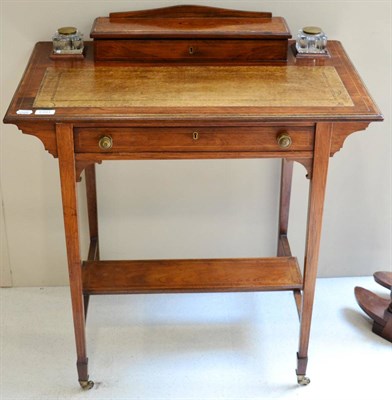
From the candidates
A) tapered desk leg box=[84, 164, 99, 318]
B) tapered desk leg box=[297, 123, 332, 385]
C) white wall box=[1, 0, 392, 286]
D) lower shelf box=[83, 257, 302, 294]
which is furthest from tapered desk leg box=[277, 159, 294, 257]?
tapered desk leg box=[84, 164, 99, 318]

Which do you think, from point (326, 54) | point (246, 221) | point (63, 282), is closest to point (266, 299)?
point (246, 221)

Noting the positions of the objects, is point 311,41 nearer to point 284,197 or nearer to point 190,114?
point 190,114

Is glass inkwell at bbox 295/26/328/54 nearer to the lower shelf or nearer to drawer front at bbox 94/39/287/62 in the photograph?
drawer front at bbox 94/39/287/62

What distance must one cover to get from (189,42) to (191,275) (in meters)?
0.81

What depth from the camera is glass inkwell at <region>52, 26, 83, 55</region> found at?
2527mm

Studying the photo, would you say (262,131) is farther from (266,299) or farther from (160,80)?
(266,299)

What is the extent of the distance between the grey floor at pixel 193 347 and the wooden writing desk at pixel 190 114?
0.32 meters

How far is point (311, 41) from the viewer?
254 centimetres

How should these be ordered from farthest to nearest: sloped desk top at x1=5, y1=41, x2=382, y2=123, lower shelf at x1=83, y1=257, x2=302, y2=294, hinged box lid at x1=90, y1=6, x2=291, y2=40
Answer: lower shelf at x1=83, y1=257, x2=302, y2=294 → hinged box lid at x1=90, y1=6, x2=291, y2=40 → sloped desk top at x1=5, y1=41, x2=382, y2=123

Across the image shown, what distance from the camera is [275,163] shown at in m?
3.02

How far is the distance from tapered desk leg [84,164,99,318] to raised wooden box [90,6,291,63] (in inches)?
21.4

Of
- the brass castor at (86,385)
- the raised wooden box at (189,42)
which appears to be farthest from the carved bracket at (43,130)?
the brass castor at (86,385)

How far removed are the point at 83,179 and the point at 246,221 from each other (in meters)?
0.66

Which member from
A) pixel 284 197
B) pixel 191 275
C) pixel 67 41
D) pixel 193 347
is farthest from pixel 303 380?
pixel 67 41
